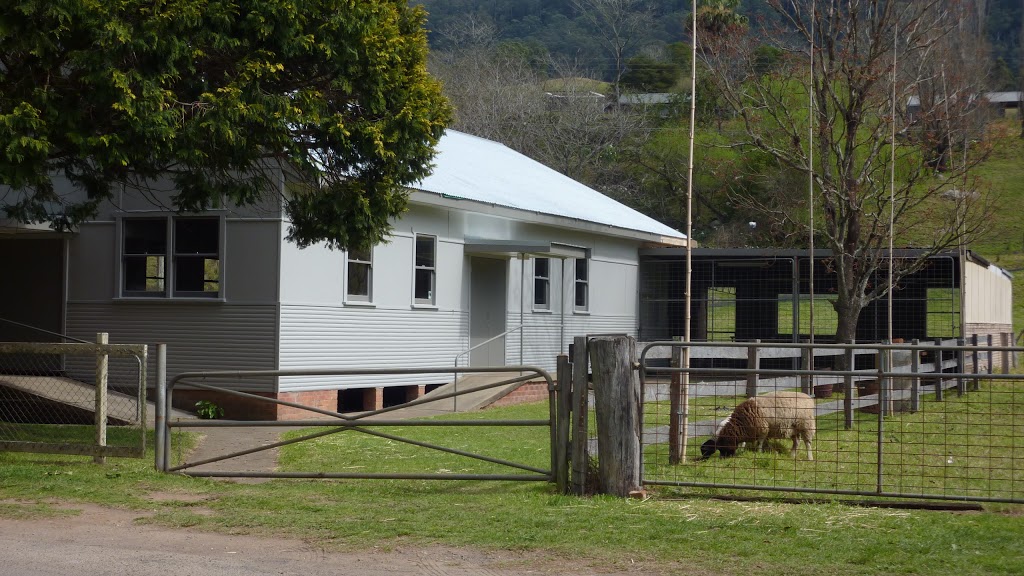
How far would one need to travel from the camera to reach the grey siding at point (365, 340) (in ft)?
58.3

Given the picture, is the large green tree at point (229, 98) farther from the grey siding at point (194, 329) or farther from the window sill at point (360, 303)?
the window sill at point (360, 303)

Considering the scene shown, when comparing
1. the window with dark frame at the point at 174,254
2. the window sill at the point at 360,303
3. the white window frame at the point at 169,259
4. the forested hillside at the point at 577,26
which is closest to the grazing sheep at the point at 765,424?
the window sill at the point at 360,303

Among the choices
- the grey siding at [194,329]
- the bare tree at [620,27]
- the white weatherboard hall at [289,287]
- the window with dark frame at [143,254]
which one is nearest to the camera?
the grey siding at [194,329]

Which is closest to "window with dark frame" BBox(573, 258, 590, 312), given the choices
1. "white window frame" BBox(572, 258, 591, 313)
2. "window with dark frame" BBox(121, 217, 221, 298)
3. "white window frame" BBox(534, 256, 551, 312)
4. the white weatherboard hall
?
"white window frame" BBox(572, 258, 591, 313)

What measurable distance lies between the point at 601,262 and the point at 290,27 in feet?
51.0

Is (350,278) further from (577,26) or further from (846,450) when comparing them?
(577,26)

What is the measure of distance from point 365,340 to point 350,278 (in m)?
1.11

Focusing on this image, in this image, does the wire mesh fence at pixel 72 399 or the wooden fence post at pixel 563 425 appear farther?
the wire mesh fence at pixel 72 399

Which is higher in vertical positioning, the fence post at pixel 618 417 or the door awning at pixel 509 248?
the door awning at pixel 509 248

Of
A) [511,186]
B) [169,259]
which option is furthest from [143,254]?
[511,186]

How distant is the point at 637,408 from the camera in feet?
29.9

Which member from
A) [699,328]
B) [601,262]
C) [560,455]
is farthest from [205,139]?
[699,328]

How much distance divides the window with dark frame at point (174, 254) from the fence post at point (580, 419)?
390 inches

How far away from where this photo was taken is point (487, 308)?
23016 millimetres
